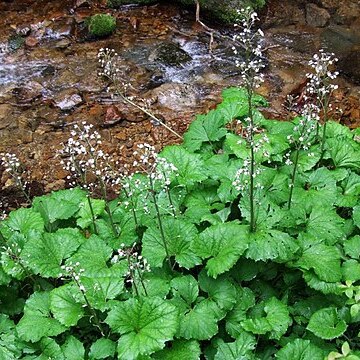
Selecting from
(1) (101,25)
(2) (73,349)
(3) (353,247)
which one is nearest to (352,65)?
(1) (101,25)

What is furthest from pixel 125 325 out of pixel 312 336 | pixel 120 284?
pixel 312 336

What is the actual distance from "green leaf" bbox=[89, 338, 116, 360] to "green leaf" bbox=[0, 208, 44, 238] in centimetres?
97

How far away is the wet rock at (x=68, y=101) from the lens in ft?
Result: 20.6

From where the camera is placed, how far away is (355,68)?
6.58 meters

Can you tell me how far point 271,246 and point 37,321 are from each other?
1500mm

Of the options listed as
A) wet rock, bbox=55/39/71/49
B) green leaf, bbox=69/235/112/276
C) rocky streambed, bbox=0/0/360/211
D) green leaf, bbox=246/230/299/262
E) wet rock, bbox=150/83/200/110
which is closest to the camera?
green leaf, bbox=246/230/299/262

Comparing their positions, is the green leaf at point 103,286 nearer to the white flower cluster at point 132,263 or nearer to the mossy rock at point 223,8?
the white flower cluster at point 132,263

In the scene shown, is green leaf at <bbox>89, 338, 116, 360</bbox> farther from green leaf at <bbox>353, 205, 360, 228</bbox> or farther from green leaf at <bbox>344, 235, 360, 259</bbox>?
green leaf at <bbox>353, 205, 360, 228</bbox>

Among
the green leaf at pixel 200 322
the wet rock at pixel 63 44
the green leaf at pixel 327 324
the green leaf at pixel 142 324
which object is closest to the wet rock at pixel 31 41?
the wet rock at pixel 63 44

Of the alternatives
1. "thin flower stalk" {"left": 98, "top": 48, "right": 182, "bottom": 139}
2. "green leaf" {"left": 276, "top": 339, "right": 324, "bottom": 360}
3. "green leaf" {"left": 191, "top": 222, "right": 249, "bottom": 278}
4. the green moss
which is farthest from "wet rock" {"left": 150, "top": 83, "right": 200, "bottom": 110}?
"green leaf" {"left": 276, "top": 339, "right": 324, "bottom": 360}

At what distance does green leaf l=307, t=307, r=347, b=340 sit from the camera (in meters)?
2.89

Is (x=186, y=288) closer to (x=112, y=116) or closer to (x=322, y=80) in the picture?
(x=322, y=80)

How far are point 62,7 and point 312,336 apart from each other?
6.82 meters

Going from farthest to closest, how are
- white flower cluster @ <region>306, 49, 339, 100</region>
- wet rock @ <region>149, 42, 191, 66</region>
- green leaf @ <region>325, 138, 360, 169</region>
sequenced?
wet rock @ <region>149, 42, 191, 66</region> < green leaf @ <region>325, 138, 360, 169</region> < white flower cluster @ <region>306, 49, 339, 100</region>
